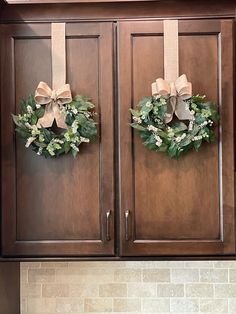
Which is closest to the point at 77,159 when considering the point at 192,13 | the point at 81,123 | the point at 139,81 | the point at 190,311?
the point at 81,123

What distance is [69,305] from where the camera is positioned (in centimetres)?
208

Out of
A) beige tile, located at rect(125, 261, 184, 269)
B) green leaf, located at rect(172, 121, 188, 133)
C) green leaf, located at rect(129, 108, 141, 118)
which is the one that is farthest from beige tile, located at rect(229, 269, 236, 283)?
green leaf, located at rect(129, 108, 141, 118)

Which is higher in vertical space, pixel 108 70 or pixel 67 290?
pixel 108 70

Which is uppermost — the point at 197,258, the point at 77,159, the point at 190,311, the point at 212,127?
the point at 212,127

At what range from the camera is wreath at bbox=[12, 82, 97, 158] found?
166 centimetres

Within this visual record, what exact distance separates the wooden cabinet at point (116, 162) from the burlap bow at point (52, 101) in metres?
0.06

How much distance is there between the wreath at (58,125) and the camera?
5.46 ft

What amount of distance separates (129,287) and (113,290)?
0.08 m

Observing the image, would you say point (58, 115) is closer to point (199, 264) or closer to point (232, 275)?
point (199, 264)

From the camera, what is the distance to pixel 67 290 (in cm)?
208

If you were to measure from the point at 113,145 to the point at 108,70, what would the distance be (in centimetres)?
29

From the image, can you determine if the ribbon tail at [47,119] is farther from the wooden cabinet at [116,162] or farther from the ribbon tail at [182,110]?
the ribbon tail at [182,110]

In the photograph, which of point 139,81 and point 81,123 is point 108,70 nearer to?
point 139,81

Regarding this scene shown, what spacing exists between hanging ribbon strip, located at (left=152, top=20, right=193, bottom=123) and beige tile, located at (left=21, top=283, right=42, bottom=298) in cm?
102
